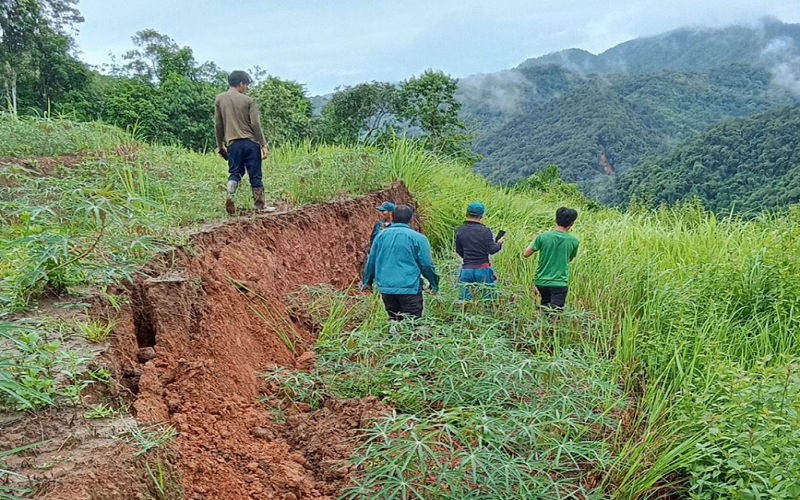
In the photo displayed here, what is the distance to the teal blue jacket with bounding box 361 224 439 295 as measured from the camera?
428 centimetres

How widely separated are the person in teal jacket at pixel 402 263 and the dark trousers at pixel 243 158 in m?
1.81

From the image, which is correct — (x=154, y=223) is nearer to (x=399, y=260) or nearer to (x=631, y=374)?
(x=399, y=260)

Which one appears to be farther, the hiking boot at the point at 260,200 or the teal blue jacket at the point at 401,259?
the hiking boot at the point at 260,200

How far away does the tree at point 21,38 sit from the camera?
1750cm

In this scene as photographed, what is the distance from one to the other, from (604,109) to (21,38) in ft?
186

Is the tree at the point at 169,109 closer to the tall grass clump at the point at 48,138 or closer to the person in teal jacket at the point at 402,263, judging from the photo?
the tall grass clump at the point at 48,138

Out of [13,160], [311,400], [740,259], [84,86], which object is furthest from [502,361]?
[84,86]

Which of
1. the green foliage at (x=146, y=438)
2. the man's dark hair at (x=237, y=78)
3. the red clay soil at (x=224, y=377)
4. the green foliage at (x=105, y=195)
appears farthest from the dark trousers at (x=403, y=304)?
the man's dark hair at (x=237, y=78)

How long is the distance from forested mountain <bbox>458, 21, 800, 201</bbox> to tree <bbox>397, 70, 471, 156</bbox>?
172 centimetres

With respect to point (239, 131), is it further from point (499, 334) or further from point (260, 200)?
point (499, 334)

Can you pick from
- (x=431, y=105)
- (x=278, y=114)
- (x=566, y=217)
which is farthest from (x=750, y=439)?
(x=431, y=105)

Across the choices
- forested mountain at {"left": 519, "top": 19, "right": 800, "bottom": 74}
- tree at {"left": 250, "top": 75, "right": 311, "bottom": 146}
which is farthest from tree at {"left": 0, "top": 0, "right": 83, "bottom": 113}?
forested mountain at {"left": 519, "top": 19, "right": 800, "bottom": 74}

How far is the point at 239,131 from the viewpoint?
17.1ft

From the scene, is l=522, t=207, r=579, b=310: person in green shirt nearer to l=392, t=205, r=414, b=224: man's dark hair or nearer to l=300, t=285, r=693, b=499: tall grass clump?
l=300, t=285, r=693, b=499: tall grass clump
